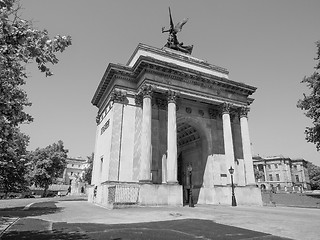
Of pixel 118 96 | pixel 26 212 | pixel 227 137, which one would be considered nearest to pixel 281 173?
pixel 227 137

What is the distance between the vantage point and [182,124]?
29297 millimetres

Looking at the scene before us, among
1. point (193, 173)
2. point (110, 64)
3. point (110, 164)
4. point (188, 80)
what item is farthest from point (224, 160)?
point (110, 64)

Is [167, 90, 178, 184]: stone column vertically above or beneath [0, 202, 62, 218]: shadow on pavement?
above

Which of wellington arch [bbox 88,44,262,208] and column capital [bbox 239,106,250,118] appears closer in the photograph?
wellington arch [bbox 88,44,262,208]

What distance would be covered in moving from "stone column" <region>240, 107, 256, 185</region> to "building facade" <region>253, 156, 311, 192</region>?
84.1 m

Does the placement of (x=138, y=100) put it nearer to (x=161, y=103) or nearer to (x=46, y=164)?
(x=161, y=103)

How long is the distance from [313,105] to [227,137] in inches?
518

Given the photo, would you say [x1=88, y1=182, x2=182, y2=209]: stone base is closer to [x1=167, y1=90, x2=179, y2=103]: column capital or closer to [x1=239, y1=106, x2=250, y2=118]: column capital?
[x1=167, y1=90, x2=179, y2=103]: column capital

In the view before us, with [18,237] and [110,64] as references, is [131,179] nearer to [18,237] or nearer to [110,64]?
[110,64]

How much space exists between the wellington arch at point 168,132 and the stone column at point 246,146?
0.11m

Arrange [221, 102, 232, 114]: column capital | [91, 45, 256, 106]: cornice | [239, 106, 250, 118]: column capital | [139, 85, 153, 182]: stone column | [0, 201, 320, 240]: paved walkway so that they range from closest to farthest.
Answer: [0, 201, 320, 240]: paved walkway
[139, 85, 153, 182]: stone column
[91, 45, 256, 106]: cornice
[221, 102, 232, 114]: column capital
[239, 106, 250, 118]: column capital

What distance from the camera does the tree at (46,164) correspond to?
177 ft

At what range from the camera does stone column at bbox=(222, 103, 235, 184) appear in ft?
83.3

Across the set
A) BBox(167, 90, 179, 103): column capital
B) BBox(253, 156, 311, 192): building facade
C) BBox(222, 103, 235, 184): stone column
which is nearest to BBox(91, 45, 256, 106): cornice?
BBox(167, 90, 179, 103): column capital
